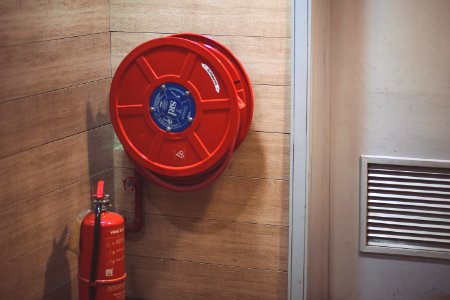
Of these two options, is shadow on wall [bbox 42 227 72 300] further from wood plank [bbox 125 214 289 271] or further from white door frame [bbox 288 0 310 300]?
white door frame [bbox 288 0 310 300]

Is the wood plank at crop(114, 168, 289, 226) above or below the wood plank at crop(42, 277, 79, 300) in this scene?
above

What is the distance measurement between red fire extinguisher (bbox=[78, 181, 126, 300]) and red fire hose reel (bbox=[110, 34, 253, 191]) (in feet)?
1.09

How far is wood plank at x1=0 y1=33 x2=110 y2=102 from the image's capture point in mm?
2955

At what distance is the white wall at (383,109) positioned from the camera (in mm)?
3518

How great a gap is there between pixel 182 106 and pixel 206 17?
1.49 feet

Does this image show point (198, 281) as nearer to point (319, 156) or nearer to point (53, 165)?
point (319, 156)

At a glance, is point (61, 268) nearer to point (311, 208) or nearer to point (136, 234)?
point (136, 234)

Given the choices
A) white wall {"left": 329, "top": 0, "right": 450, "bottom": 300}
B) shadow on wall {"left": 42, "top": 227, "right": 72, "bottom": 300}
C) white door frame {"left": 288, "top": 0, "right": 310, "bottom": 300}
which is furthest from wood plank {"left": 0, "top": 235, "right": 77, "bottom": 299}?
white wall {"left": 329, "top": 0, "right": 450, "bottom": 300}

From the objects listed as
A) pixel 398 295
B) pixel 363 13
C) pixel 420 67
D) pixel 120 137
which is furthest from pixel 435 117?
pixel 120 137

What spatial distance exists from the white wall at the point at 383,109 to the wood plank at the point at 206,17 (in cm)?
36

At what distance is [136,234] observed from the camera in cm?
377

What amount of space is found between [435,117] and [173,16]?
129cm

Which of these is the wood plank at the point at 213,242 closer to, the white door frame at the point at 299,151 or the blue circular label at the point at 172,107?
the white door frame at the point at 299,151

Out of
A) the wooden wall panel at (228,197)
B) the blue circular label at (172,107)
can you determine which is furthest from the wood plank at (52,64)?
the blue circular label at (172,107)
